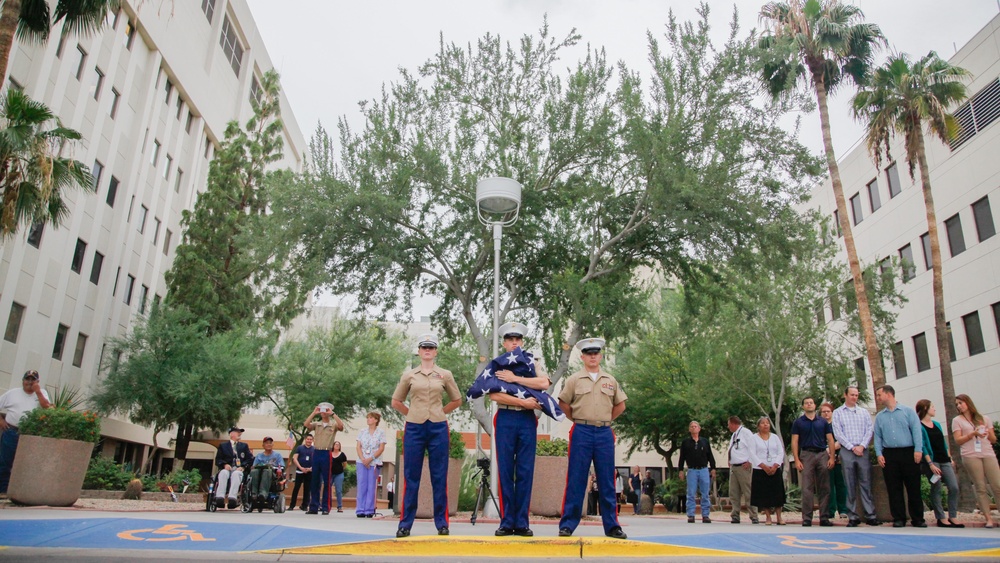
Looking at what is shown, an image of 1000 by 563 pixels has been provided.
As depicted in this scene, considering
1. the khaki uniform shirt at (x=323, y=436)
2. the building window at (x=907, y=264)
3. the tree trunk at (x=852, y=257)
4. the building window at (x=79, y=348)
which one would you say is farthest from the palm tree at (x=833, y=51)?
the building window at (x=79, y=348)

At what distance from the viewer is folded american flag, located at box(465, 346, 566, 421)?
268 inches

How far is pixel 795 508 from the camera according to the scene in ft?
69.2

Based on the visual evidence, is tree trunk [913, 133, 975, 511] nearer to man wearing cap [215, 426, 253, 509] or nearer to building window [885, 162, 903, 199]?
building window [885, 162, 903, 199]

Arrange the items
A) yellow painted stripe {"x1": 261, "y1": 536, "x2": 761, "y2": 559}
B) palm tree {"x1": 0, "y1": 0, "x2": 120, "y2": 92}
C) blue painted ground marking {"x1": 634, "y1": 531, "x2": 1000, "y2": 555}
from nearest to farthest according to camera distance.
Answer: yellow painted stripe {"x1": 261, "y1": 536, "x2": 761, "y2": 559} → blue painted ground marking {"x1": 634, "y1": 531, "x2": 1000, "y2": 555} → palm tree {"x1": 0, "y1": 0, "x2": 120, "y2": 92}

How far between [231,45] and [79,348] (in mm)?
23631

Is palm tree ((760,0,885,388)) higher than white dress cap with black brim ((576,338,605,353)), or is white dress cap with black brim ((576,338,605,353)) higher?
palm tree ((760,0,885,388))

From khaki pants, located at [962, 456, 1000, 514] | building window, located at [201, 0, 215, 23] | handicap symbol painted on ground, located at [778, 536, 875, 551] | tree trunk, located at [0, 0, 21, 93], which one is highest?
building window, located at [201, 0, 215, 23]

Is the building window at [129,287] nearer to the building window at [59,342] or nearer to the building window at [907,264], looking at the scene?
the building window at [59,342]

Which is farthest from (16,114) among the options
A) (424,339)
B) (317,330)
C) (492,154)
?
(317,330)

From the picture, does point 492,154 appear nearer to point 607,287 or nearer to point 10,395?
point 607,287

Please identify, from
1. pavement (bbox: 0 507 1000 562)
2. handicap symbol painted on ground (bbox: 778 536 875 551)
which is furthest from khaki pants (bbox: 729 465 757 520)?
handicap symbol painted on ground (bbox: 778 536 875 551)

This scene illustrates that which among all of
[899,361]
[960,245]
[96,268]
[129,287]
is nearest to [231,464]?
[96,268]

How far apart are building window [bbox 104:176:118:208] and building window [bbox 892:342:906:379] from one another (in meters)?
36.8

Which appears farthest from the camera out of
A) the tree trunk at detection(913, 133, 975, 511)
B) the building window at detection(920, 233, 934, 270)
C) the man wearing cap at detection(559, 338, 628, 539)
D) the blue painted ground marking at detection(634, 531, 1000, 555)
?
the building window at detection(920, 233, 934, 270)
